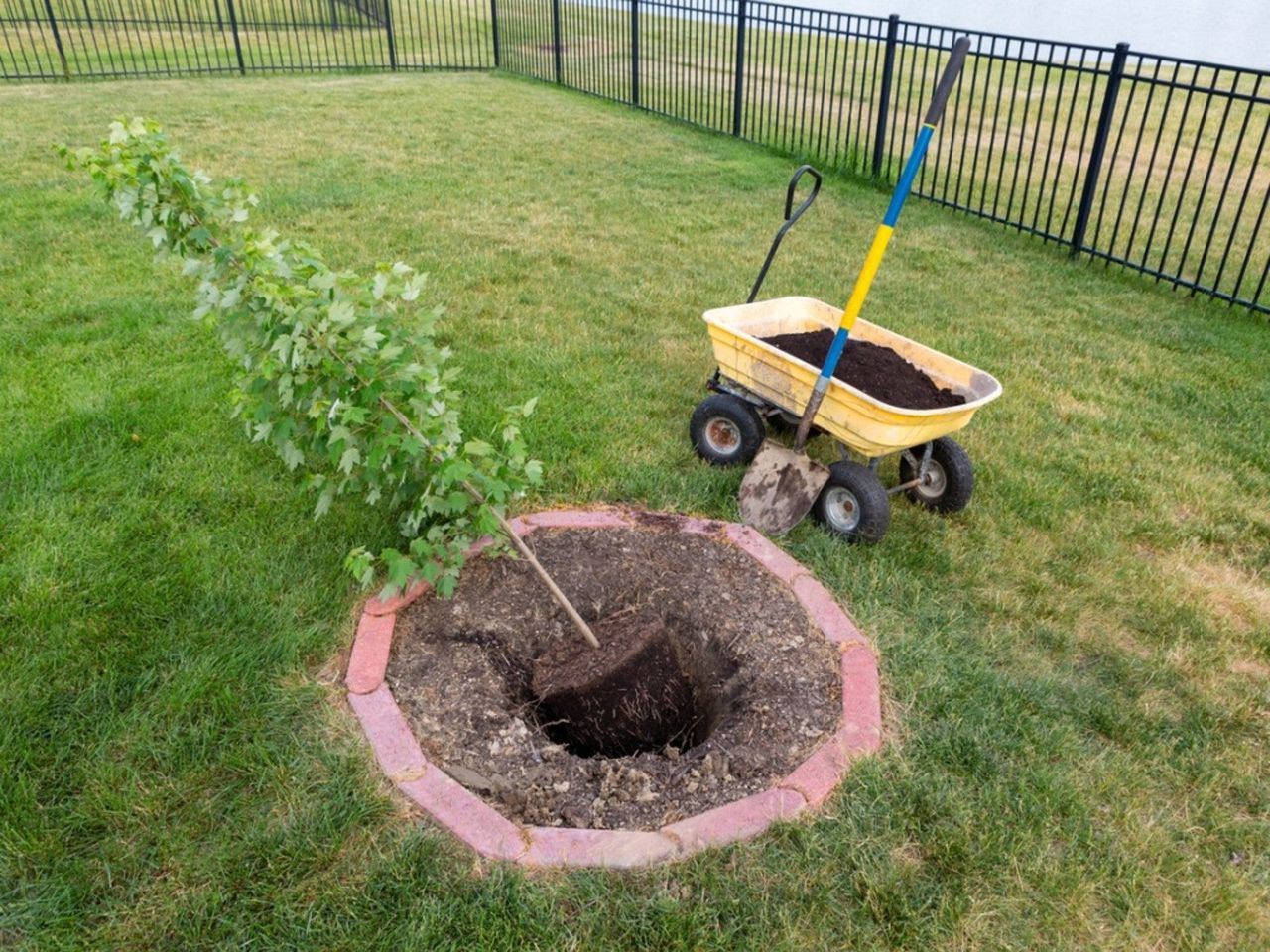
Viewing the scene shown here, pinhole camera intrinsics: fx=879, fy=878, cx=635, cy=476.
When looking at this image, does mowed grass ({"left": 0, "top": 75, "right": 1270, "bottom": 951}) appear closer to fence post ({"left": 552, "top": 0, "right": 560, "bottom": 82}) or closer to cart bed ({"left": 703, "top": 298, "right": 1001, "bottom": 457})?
cart bed ({"left": 703, "top": 298, "right": 1001, "bottom": 457})

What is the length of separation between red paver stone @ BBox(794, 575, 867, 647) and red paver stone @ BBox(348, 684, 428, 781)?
1.33 metres

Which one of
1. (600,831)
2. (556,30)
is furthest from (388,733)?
(556,30)

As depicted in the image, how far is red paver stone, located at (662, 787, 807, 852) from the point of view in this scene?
219 cm

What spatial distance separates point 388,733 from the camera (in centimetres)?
245

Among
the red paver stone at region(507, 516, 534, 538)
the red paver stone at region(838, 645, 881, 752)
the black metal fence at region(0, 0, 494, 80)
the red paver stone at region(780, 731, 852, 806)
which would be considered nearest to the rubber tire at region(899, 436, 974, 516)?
the red paver stone at region(838, 645, 881, 752)

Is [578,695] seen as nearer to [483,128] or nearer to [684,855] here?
[684,855]

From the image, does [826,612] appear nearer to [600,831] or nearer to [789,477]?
[789,477]

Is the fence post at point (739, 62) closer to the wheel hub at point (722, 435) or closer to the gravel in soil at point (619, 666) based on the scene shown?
the wheel hub at point (722, 435)

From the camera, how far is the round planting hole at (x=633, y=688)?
8.96 ft

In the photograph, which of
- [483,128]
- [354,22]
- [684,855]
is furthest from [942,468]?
[354,22]

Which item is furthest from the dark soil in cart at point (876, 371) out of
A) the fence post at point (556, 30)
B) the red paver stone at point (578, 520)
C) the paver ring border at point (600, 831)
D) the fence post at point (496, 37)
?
the fence post at point (496, 37)

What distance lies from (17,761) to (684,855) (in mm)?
1802

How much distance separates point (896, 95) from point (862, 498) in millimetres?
6748

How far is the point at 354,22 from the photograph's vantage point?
17953 mm
